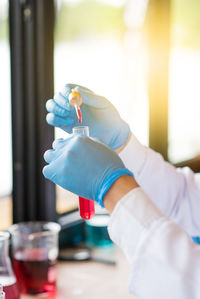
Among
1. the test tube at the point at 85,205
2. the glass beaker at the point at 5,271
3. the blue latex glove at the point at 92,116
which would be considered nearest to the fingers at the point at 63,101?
the blue latex glove at the point at 92,116

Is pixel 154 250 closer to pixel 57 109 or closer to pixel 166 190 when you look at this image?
pixel 57 109

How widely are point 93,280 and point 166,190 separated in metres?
0.42

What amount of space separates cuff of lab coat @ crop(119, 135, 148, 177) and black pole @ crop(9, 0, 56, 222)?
437 mm

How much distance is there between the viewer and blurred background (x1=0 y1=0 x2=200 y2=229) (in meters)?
2.17

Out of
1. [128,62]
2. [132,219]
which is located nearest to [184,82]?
[128,62]

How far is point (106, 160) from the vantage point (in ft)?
3.37

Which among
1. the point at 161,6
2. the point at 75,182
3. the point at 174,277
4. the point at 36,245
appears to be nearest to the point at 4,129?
the point at 36,245

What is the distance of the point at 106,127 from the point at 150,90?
4.47 ft

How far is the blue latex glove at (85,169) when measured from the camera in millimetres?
1004

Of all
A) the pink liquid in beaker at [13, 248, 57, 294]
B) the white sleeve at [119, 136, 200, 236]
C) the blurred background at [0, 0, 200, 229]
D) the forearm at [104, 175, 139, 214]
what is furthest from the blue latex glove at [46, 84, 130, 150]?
the blurred background at [0, 0, 200, 229]

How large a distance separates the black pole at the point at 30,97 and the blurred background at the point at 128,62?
9 cm

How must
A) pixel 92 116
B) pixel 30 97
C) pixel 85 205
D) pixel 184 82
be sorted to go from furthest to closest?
1. pixel 184 82
2. pixel 30 97
3. pixel 92 116
4. pixel 85 205

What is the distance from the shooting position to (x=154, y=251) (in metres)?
0.96

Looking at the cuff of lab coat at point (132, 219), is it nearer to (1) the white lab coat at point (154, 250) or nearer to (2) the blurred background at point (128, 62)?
(1) the white lab coat at point (154, 250)
